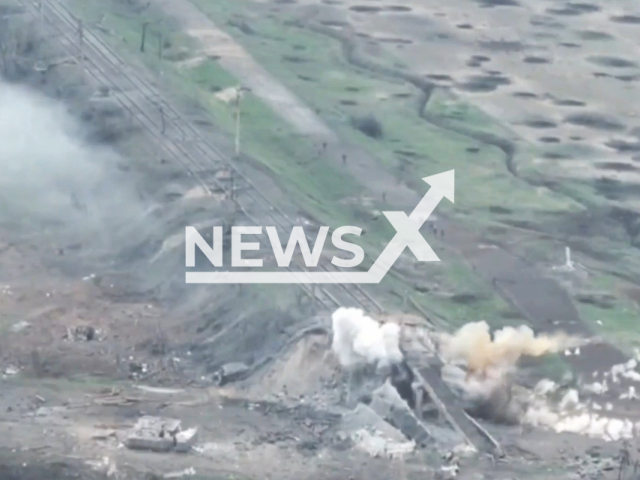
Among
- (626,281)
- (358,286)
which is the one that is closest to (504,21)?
(626,281)

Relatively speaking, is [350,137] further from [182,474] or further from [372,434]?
[182,474]

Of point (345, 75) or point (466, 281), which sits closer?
point (466, 281)

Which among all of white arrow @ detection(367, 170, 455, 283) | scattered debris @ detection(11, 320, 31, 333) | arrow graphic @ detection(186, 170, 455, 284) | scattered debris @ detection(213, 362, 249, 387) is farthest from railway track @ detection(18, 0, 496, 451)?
scattered debris @ detection(11, 320, 31, 333)

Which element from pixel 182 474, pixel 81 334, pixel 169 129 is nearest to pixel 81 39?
pixel 169 129

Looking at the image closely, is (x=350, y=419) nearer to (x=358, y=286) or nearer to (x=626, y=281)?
(x=358, y=286)

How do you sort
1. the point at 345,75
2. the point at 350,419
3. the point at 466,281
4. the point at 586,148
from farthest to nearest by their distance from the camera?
the point at 345,75 < the point at 586,148 < the point at 466,281 < the point at 350,419

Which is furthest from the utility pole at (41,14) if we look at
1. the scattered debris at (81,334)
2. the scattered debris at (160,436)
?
the scattered debris at (160,436)
